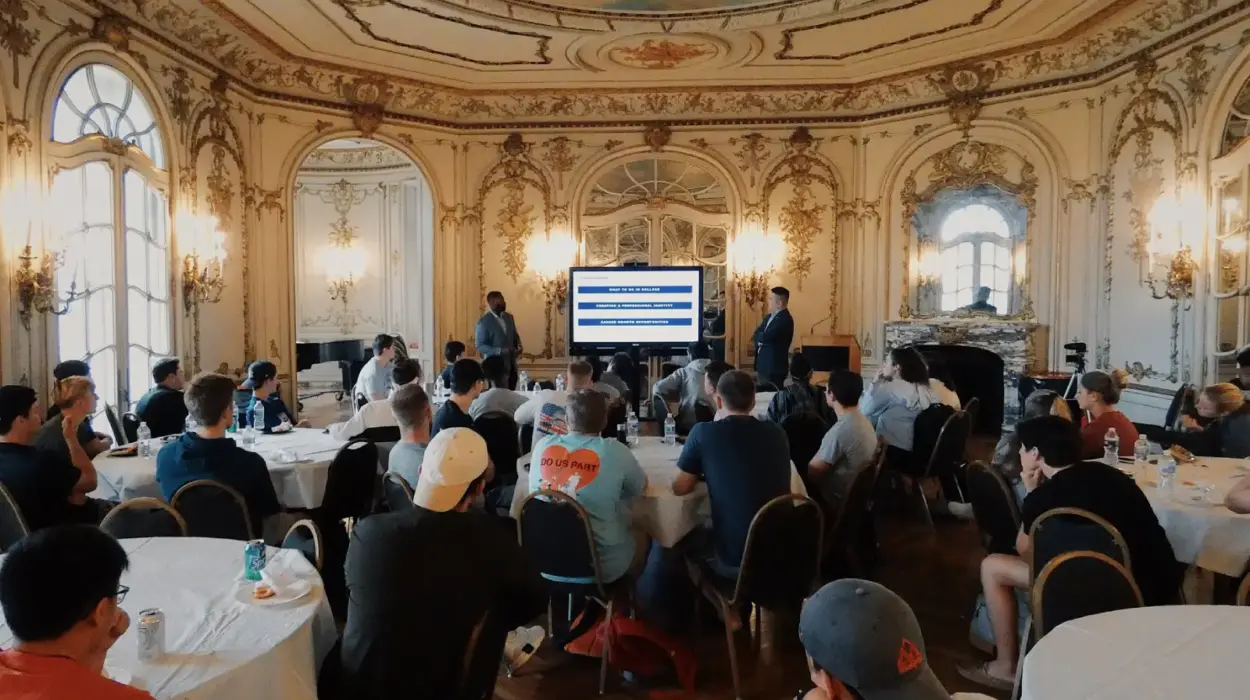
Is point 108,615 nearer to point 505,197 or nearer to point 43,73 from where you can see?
point 43,73

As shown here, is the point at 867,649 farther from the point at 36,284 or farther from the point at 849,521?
the point at 36,284

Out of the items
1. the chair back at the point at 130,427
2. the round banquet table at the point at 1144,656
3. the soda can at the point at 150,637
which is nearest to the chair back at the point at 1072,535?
the round banquet table at the point at 1144,656

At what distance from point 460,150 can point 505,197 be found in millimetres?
744

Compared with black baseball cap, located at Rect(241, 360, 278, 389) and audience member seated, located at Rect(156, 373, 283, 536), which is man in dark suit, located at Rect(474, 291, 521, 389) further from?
audience member seated, located at Rect(156, 373, 283, 536)

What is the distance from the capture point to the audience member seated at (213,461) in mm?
3109

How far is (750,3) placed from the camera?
21.6 ft

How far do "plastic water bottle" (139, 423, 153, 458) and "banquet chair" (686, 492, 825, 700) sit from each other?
3058 millimetres

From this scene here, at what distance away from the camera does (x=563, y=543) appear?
10.3 ft

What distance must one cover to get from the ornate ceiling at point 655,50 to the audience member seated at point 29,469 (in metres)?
Result: 4.07

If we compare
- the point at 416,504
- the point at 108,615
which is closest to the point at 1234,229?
the point at 416,504

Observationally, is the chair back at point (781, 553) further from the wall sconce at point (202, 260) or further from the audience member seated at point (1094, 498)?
the wall sconce at point (202, 260)

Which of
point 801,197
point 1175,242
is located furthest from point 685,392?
point 801,197

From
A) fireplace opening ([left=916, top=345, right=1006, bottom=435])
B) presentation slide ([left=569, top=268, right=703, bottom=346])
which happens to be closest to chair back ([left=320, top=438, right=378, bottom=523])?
presentation slide ([left=569, top=268, right=703, bottom=346])

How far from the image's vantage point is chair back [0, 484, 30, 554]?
9.49 ft
